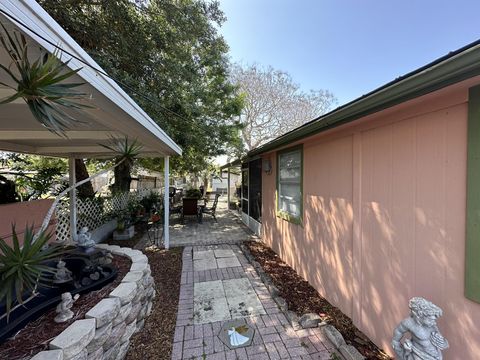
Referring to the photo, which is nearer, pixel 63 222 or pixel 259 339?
pixel 259 339

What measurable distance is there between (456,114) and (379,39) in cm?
1088

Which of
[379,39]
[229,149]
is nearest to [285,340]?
[229,149]

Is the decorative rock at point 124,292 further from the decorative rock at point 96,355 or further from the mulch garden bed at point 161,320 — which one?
the mulch garden bed at point 161,320

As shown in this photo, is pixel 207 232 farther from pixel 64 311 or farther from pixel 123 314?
pixel 64 311

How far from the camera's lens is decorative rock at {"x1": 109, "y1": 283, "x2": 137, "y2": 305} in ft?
7.74

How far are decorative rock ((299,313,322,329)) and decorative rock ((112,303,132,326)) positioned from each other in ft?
6.72

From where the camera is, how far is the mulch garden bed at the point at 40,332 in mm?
1683

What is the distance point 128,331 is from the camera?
2.46 m

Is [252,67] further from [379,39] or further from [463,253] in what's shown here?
[463,253]

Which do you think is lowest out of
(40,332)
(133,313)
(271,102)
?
(133,313)

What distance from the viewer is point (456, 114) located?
5.55 ft

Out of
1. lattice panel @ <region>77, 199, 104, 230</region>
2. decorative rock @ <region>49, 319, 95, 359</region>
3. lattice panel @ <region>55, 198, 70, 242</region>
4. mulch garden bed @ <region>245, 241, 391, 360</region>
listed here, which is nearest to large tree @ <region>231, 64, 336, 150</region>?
lattice panel @ <region>77, 199, 104, 230</region>

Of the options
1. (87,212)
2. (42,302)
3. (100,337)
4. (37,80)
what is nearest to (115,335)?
(100,337)

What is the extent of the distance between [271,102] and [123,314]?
17.4 metres
